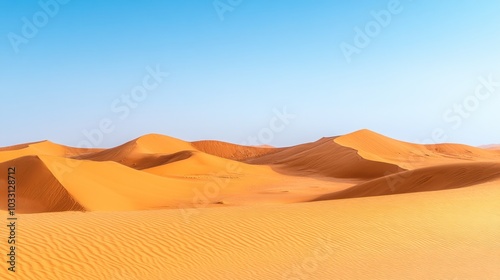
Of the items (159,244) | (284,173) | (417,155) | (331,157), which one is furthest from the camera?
(417,155)

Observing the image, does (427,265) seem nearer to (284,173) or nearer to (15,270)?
(15,270)

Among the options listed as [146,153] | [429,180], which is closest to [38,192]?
[429,180]

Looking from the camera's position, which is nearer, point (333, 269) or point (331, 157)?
point (333, 269)

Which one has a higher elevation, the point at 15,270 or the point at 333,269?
the point at 15,270

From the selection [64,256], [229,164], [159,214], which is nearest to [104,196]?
[159,214]

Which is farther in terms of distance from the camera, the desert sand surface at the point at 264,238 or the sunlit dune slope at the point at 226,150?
the sunlit dune slope at the point at 226,150

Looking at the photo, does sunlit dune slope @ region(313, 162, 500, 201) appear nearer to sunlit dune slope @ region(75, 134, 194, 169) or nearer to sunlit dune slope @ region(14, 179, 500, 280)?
sunlit dune slope @ region(14, 179, 500, 280)

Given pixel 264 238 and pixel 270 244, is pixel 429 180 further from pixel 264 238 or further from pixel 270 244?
pixel 270 244

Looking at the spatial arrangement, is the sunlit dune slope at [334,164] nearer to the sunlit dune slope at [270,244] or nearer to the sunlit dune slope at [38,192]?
the sunlit dune slope at [270,244]

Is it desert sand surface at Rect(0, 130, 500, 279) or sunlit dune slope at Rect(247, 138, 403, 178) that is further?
sunlit dune slope at Rect(247, 138, 403, 178)

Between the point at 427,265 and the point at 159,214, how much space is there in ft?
22.6

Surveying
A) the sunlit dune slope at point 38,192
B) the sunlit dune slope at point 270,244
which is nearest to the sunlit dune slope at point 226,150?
the sunlit dune slope at point 38,192

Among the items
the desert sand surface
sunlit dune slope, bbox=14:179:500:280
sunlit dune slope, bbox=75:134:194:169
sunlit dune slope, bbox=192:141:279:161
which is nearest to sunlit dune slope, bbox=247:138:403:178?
sunlit dune slope, bbox=75:134:194:169

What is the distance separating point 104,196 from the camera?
64.7ft
